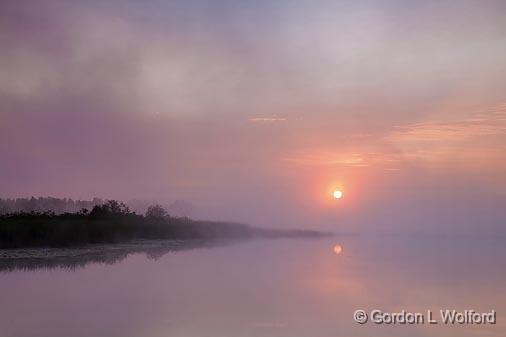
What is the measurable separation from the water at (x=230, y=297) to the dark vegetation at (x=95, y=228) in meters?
5.51

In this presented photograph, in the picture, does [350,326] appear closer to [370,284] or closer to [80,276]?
[370,284]

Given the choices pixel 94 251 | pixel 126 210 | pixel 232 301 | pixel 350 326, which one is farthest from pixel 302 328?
pixel 126 210

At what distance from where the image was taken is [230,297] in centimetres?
1377

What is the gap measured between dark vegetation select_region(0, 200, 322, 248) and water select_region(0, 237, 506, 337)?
551 centimetres

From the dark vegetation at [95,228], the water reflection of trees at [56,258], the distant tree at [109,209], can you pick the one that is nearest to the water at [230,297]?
the water reflection of trees at [56,258]

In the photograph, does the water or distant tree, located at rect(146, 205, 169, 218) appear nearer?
the water

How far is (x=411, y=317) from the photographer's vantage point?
38.0 feet

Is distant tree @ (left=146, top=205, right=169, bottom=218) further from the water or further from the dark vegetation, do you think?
the water

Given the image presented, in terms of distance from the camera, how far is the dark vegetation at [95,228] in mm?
28359

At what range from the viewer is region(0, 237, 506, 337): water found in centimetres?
1024

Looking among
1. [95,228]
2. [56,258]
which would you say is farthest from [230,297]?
[95,228]

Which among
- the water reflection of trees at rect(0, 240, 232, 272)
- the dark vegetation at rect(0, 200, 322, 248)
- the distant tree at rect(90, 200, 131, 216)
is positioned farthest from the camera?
the distant tree at rect(90, 200, 131, 216)

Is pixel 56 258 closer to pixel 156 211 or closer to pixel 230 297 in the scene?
pixel 230 297

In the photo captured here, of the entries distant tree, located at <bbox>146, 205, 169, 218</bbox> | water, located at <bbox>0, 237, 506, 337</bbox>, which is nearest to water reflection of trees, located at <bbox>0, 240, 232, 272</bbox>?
water, located at <bbox>0, 237, 506, 337</bbox>
